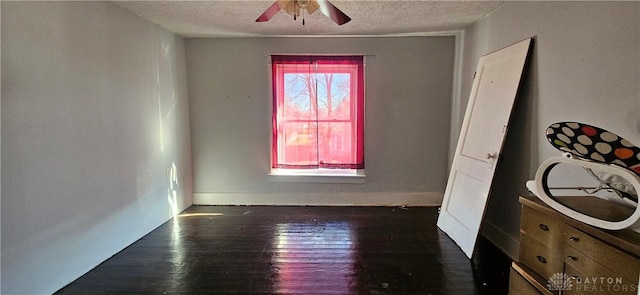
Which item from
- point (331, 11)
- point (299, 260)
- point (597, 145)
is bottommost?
point (299, 260)

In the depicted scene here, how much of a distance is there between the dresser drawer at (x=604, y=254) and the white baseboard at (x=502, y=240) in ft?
3.91

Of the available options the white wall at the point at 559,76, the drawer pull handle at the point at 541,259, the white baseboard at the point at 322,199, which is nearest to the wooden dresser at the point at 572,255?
the drawer pull handle at the point at 541,259

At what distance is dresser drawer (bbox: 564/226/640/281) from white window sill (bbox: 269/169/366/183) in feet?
8.35

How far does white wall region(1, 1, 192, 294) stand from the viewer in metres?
1.74

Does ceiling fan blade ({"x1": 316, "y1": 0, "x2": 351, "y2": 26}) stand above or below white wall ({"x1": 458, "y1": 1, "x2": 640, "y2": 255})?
above

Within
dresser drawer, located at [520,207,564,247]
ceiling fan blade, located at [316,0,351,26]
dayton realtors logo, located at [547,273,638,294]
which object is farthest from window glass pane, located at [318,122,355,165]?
dayton realtors logo, located at [547,273,638,294]

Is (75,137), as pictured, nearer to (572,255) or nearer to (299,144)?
(299,144)

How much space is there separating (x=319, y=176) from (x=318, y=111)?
819 mm

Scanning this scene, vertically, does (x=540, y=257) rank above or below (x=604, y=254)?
below

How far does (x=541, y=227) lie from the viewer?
1.48 metres

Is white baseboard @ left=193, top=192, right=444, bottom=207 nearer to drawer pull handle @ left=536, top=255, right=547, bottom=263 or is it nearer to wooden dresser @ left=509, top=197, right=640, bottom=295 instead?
wooden dresser @ left=509, top=197, right=640, bottom=295

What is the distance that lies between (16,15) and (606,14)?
10.8 ft

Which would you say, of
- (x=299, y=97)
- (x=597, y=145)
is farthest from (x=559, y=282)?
(x=299, y=97)

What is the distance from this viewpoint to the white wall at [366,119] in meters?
3.63
